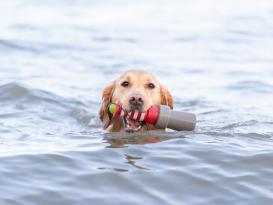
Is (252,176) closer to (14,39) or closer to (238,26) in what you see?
(14,39)

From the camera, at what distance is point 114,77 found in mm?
14266

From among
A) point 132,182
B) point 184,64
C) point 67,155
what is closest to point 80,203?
point 132,182

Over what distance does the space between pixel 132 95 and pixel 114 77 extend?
5.97 meters

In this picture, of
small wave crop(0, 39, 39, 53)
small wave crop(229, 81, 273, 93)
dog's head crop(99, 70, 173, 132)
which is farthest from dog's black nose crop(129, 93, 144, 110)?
small wave crop(0, 39, 39, 53)

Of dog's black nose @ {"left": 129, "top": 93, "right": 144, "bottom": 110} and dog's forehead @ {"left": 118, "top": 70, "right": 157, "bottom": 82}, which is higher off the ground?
dog's forehead @ {"left": 118, "top": 70, "right": 157, "bottom": 82}

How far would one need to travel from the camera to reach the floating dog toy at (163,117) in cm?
812

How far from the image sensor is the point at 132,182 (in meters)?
6.39

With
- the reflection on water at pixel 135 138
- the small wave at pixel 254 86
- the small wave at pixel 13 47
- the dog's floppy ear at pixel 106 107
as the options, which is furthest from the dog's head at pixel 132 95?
the small wave at pixel 13 47

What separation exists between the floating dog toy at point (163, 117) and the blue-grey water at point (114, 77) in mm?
121

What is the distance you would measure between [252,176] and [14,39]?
470 inches

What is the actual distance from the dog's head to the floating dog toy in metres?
0.08

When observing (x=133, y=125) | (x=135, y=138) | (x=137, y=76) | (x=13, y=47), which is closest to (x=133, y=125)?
(x=133, y=125)

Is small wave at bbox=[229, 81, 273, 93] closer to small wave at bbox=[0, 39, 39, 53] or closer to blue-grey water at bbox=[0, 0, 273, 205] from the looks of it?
blue-grey water at bbox=[0, 0, 273, 205]

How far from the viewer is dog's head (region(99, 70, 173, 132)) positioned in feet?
27.5
